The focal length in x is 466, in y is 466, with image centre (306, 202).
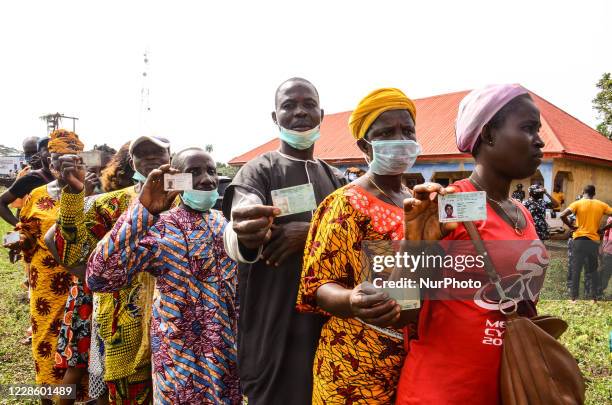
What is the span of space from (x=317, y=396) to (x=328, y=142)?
21.2 meters

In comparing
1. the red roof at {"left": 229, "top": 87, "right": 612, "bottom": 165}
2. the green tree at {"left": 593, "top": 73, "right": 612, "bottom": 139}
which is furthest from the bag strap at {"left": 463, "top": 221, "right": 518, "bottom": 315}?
the green tree at {"left": 593, "top": 73, "right": 612, "bottom": 139}

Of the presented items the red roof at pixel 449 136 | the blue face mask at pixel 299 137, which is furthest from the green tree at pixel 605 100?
the blue face mask at pixel 299 137

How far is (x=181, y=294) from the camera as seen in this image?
2.34 meters

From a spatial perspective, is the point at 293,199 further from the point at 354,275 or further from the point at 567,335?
the point at 567,335

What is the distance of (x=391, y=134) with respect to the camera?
1.93 m

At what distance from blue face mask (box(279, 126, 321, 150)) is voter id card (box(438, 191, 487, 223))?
1.22 m

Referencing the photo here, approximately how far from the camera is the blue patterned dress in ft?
7.42

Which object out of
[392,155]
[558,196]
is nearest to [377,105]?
[392,155]

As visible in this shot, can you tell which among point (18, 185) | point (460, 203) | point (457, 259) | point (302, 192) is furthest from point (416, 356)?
point (18, 185)

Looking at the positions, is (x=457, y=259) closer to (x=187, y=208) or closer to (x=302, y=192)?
(x=302, y=192)

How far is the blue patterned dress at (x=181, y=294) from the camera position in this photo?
2.26 meters

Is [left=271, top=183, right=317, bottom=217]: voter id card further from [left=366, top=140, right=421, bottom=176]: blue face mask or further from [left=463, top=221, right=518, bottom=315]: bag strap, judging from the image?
[left=463, top=221, right=518, bottom=315]: bag strap

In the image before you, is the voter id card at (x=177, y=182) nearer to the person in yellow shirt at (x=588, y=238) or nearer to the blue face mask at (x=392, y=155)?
the blue face mask at (x=392, y=155)

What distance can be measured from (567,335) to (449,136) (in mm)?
12357
